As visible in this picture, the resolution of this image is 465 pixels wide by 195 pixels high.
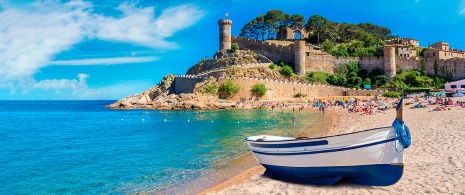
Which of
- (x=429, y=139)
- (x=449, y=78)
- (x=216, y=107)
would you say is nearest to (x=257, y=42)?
(x=216, y=107)

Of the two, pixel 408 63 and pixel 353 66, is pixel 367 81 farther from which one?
pixel 408 63

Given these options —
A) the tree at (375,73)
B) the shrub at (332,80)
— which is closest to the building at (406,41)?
the tree at (375,73)

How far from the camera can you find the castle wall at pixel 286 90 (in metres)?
47.1

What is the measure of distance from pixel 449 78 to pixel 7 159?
5186 cm

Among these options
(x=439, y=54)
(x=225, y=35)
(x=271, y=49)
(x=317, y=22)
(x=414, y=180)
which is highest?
(x=317, y=22)

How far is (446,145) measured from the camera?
1122 centimetres

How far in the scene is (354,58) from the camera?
5544cm

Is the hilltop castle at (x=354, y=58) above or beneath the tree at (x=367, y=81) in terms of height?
above

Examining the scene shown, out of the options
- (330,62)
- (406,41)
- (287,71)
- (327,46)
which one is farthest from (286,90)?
(406,41)

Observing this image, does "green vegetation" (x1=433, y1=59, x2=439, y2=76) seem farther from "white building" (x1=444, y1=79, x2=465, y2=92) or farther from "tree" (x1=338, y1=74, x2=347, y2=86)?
"tree" (x1=338, y1=74, x2=347, y2=86)

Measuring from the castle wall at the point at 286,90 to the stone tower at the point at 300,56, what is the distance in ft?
17.1

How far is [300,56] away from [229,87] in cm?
1330

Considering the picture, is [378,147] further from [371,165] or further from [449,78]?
[449,78]

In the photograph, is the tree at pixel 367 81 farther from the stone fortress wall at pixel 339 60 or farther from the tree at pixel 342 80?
the stone fortress wall at pixel 339 60
